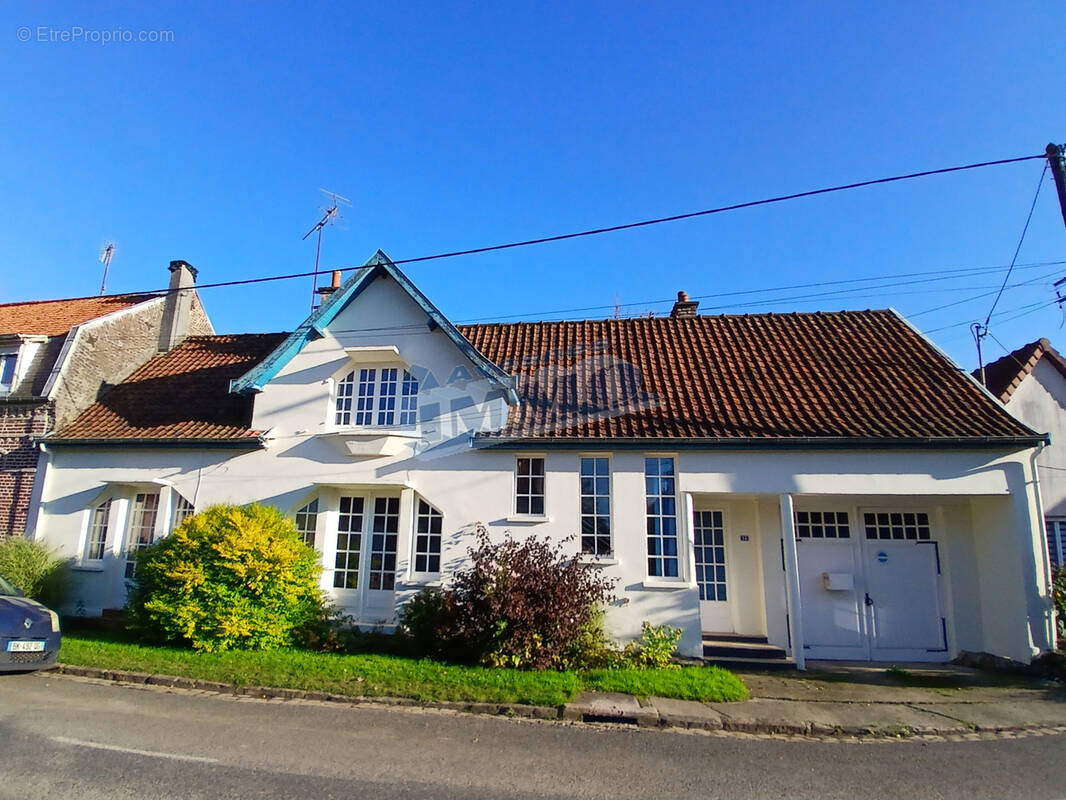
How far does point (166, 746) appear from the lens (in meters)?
6.52

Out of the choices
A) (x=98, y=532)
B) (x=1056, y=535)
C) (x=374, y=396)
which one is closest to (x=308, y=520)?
(x=374, y=396)

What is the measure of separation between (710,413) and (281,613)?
9.02 metres

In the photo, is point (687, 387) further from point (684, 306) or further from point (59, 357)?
point (59, 357)

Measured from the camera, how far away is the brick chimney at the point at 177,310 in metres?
17.5

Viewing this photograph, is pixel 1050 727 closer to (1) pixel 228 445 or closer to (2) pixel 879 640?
(2) pixel 879 640

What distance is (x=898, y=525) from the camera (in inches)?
493

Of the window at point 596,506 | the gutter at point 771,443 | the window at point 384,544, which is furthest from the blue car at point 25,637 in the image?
the window at point 596,506

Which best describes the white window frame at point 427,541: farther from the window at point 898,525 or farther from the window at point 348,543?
the window at point 898,525

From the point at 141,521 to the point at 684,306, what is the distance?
14.9m

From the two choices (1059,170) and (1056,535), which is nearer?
(1059,170)

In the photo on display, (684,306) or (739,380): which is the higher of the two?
(684,306)

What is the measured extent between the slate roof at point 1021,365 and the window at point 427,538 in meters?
16.7

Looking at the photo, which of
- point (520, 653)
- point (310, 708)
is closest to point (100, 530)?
point (310, 708)

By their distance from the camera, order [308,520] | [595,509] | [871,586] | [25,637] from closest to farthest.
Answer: [25,637]
[595,509]
[871,586]
[308,520]
